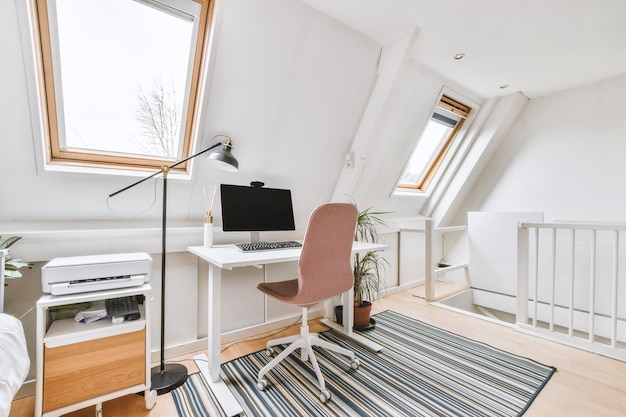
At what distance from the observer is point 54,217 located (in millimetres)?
1689

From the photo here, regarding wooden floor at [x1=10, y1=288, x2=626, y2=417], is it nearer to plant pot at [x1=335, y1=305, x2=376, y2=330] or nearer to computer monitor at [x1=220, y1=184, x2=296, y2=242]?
plant pot at [x1=335, y1=305, x2=376, y2=330]

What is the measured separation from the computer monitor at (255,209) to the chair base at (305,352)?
0.70 m

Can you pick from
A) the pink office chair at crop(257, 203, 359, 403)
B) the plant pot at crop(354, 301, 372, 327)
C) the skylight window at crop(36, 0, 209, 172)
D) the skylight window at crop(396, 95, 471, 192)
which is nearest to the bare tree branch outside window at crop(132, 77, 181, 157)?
the skylight window at crop(36, 0, 209, 172)

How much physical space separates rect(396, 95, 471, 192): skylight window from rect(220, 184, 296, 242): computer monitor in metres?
1.69

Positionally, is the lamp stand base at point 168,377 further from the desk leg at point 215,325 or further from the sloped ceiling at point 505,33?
the sloped ceiling at point 505,33

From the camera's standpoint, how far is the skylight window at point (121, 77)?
60.7 inches

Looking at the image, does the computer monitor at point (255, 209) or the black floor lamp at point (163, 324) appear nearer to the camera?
the black floor lamp at point (163, 324)

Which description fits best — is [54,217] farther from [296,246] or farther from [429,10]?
[429,10]

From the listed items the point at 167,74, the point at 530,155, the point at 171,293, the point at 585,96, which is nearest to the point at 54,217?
the point at 171,293

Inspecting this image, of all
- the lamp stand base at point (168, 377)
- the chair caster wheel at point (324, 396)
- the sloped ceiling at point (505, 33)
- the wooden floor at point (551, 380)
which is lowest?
the wooden floor at point (551, 380)

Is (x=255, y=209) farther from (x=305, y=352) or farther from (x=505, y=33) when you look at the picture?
(x=505, y=33)

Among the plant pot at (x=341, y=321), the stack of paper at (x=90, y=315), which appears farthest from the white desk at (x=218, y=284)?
the plant pot at (x=341, y=321)

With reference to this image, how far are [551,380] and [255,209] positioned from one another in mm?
2195

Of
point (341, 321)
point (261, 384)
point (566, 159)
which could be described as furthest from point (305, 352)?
point (566, 159)
